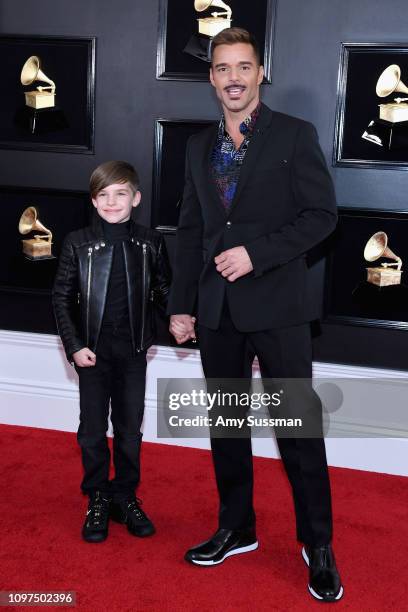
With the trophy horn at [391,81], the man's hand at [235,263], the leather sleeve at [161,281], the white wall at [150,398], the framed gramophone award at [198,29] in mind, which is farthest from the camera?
the white wall at [150,398]

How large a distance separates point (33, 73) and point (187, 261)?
1.62m

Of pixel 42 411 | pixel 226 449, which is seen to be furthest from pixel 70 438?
pixel 226 449

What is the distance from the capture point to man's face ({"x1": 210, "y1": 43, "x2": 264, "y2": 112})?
2523 mm

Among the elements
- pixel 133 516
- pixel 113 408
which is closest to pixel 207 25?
pixel 113 408

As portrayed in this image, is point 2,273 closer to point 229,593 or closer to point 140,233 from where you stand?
point 140,233

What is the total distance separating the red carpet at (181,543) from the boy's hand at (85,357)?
71 centimetres

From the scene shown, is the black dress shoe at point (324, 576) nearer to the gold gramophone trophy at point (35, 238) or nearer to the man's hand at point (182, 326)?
the man's hand at point (182, 326)

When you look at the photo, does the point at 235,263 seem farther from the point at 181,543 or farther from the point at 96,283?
the point at 181,543

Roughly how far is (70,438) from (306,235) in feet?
6.97

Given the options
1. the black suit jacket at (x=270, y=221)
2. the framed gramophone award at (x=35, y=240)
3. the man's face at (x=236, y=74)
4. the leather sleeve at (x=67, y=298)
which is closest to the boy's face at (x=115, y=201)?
the leather sleeve at (x=67, y=298)

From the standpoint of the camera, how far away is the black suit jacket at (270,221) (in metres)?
2.49

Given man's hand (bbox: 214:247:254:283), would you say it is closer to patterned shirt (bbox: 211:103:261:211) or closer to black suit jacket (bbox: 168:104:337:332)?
black suit jacket (bbox: 168:104:337:332)

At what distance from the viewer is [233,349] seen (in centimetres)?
269

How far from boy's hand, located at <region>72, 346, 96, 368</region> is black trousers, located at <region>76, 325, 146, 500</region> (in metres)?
0.08
